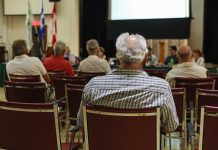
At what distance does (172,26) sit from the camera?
11.0m

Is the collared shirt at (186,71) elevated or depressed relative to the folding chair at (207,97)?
elevated

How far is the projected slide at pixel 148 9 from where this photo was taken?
10.9 metres

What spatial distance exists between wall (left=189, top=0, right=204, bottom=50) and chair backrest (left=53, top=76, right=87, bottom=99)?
8.15m

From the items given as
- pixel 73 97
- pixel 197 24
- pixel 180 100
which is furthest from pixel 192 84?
pixel 197 24

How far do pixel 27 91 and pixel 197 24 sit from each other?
8.93 metres

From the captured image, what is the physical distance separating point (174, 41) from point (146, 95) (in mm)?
9902

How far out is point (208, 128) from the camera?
219cm

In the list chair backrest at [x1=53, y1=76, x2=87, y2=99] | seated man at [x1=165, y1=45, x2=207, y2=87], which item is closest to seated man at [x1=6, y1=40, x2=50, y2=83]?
chair backrest at [x1=53, y1=76, x2=87, y2=99]

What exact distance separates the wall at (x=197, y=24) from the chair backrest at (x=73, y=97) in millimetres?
8698

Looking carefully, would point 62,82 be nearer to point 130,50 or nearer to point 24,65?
point 24,65

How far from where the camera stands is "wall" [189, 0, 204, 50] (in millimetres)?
11789

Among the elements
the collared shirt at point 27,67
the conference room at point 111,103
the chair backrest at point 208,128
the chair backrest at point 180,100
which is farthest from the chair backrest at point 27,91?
the chair backrest at point 208,128

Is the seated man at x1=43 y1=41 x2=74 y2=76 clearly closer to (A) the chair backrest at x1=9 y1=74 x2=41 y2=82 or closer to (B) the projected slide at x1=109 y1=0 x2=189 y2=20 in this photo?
(A) the chair backrest at x1=9 y1=74 x2=41 y2=82

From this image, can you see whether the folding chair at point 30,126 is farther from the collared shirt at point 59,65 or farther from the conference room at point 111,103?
the collared shirt at point 59,65
